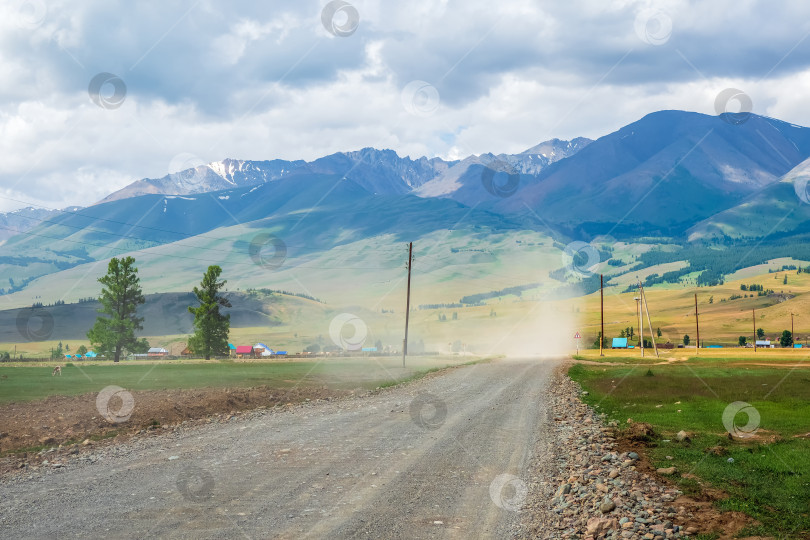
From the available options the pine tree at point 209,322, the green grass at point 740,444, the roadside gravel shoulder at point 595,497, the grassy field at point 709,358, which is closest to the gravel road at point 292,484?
the roadside gravel shoulder at point 595,497

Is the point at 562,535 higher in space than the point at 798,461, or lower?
lower

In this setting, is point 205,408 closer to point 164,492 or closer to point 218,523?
point 164,492

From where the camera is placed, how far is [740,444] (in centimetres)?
1942

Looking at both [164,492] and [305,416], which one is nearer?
[164,492]

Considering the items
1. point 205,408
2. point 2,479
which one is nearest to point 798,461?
point 2,479

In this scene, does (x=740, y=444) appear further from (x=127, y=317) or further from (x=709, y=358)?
(x=127, y=317)

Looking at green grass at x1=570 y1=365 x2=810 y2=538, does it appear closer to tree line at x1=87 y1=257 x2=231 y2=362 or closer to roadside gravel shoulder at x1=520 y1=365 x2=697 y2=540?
roadside gravel shoulder at x1=520 y1=365 x2=697 y2=540

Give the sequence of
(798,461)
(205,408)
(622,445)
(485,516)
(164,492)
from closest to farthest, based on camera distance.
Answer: (485,516) → (164,492) → (798,461) → (622,445) → (205,408)

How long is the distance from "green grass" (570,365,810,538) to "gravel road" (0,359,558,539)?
4.58 metres

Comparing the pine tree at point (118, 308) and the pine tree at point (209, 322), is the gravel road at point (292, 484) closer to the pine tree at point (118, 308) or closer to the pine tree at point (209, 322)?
the pine tree at point (209, 322)

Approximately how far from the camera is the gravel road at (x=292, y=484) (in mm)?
12406

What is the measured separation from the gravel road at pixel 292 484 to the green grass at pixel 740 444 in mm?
4584

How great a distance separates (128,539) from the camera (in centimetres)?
1156

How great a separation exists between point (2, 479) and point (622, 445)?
1868cm
